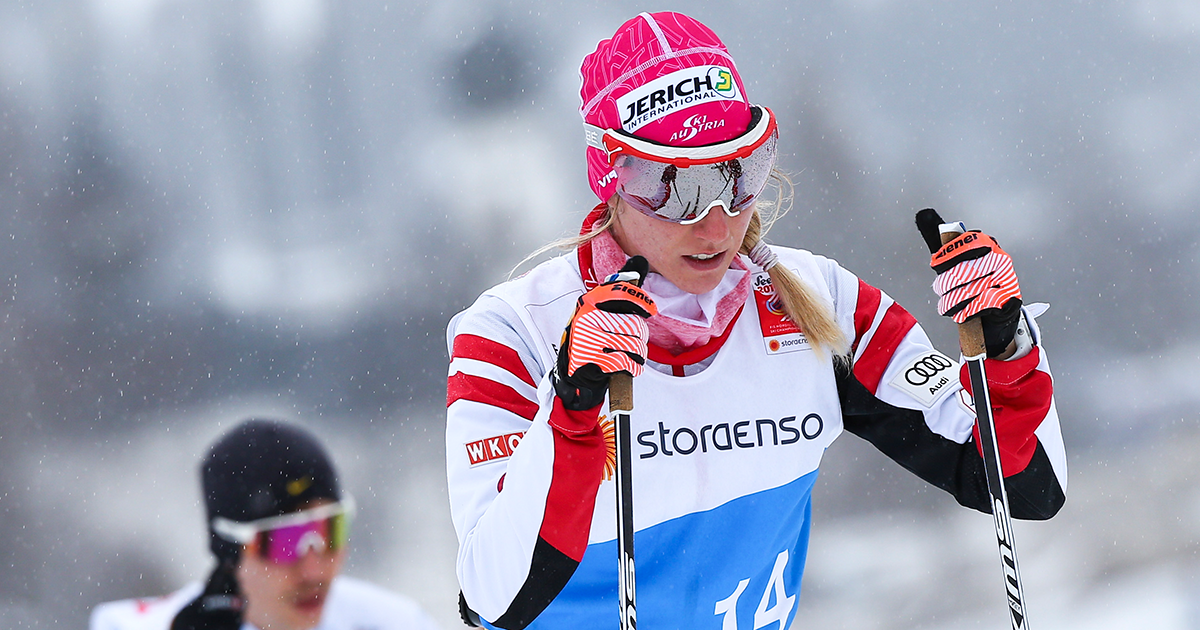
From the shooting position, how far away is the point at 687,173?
4.82 ft


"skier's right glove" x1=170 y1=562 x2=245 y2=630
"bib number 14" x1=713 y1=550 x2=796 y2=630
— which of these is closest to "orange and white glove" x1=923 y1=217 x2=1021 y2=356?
"bib number 14" x1=713 y1=550 x2=796 y2=630

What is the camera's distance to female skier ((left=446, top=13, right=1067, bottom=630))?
4.32ft

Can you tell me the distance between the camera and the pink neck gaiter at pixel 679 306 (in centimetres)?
158

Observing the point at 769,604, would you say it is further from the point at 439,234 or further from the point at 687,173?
the point at 439,234

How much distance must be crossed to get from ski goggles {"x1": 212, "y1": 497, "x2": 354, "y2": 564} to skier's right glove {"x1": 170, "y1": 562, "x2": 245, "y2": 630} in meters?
0.13

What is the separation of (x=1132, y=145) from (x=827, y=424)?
3.74 meters

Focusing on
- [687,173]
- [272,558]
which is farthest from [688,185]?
[272,558]

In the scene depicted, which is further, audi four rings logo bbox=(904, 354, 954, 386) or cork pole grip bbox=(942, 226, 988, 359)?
audi four rings logo bbox=(904, 354, 954, 386)

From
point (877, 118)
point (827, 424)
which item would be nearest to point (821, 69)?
point (877, 118)

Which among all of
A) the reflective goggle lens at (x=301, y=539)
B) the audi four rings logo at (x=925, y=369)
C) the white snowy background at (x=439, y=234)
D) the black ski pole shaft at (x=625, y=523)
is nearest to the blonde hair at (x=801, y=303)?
the audi four rings logo at (x=925, y=369)

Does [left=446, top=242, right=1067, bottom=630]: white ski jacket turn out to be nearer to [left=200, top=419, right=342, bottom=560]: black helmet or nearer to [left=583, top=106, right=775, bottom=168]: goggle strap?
[left=583, top=106, right=775, bottom=168]: goggle strap

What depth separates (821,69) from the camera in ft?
15.1

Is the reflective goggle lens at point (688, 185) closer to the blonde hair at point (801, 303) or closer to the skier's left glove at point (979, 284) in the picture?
the blonde hair at point (801, 303)

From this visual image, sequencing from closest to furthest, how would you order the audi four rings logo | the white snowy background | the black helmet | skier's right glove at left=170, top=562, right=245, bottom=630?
1. the audi four rings logo
2. skier's right glove at left=170, top=562, right=245, bottom=630
3. the black helmet
4. the white snowy background
